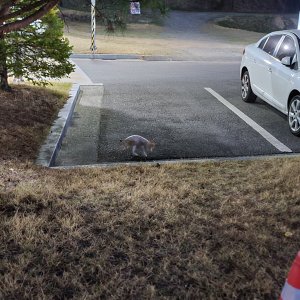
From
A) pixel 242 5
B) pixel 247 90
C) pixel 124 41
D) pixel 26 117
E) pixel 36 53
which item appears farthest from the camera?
pixel 242 5

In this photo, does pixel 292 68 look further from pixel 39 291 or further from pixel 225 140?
pixel 39 291

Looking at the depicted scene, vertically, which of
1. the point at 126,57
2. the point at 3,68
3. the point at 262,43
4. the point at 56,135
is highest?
the point at 262,43

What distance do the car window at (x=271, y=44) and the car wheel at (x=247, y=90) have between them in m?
0.87

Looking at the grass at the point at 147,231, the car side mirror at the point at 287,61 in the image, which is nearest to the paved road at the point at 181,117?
the car side mirror at the point at 287,61

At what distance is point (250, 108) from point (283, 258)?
19.6 feet

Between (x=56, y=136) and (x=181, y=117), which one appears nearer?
(x=56, y=136)

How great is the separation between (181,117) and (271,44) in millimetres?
2017

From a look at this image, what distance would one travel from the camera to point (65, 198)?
413 cm

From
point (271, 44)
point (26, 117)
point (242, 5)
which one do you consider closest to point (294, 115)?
point (271, 44)

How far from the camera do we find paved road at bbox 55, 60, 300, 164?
6.50 meters

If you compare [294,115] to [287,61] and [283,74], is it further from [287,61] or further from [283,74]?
[287,61]

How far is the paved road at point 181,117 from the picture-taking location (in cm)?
650

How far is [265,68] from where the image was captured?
8.02 meters

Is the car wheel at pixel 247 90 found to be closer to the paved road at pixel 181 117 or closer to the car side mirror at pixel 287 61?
the paved road at pixel 181 117
